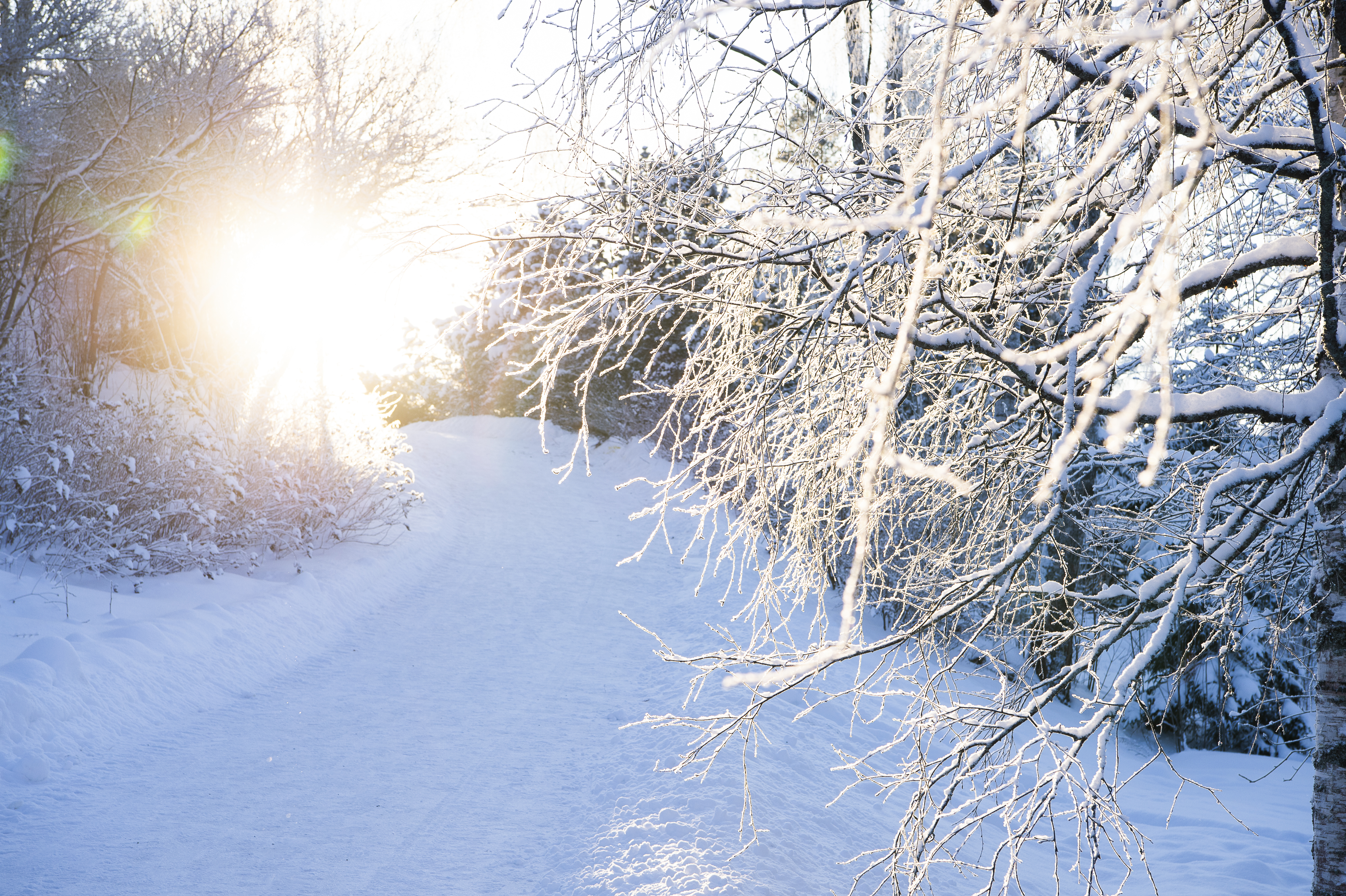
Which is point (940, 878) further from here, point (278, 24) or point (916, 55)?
point (278, 24)

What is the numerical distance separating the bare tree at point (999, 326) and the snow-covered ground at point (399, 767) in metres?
1.13

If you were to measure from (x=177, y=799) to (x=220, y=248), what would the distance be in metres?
13.9

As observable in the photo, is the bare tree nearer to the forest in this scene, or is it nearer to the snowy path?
the forest

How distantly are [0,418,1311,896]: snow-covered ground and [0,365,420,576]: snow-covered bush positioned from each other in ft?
1.31

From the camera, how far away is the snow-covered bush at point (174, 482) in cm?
631

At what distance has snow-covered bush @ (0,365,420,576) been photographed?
631 cm

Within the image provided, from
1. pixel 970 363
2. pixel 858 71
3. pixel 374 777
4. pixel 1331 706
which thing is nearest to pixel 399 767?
pixel 374 777

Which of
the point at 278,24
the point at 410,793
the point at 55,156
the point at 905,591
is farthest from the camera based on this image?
the point at 278,24

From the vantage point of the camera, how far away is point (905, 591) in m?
2.80

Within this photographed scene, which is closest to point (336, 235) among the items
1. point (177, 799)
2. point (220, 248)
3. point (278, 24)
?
point (220, 248)

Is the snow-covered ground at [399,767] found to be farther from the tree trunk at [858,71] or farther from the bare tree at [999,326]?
the tree trunk at [858,71]

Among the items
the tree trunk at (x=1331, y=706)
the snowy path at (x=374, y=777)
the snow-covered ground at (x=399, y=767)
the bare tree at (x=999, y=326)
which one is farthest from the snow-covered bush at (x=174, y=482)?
the tree trunk at (x=1331, y=706)

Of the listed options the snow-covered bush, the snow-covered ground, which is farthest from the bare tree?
the snow-covered bush

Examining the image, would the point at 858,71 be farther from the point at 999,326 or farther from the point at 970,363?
the point at 999,326
